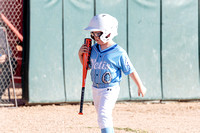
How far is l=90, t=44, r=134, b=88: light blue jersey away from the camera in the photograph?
4.56 metres

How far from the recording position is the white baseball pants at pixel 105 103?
4.43m

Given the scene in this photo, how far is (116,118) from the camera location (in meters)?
7.34

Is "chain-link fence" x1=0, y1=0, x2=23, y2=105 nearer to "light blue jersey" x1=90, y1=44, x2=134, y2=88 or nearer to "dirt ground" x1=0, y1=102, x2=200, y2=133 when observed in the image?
"dirt ground" x1=0, y1=102, x2=200, y2=133

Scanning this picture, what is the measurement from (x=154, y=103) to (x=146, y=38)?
1434 mm

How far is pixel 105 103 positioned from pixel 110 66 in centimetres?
39

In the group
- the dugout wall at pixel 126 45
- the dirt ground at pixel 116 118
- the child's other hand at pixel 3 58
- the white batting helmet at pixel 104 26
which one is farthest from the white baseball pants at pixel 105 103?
the child's other hand at pixel 3 58

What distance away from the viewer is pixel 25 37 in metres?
8.64

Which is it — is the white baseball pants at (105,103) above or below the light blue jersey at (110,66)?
below

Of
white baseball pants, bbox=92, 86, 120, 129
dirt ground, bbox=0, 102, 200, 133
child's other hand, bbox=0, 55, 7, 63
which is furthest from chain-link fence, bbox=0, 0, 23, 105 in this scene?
white baseball pants, bbox=92, 86, 120, 129

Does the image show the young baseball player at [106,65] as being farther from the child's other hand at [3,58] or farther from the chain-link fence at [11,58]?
the child's other hand at [3,58]

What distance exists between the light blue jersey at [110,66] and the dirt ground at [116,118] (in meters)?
1.46

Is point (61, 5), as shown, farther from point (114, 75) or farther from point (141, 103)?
point (114, 75)

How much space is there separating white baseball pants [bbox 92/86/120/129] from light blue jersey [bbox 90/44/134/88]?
0.18 ft

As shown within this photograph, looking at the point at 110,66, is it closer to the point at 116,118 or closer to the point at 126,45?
the point at 116,118
